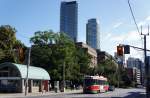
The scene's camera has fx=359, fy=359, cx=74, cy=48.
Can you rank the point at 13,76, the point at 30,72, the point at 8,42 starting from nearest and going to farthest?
the point at 13,76, the point at 30,72, the point at 8,42

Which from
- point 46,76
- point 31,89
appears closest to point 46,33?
point 46,76

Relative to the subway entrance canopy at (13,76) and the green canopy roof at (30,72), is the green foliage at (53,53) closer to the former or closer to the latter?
the green canopy roof at (30,72)

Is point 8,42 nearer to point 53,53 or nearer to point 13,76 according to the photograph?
point 53,53

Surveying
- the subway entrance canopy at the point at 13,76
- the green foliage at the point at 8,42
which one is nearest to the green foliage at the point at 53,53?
the green foliage at the point at 8,42

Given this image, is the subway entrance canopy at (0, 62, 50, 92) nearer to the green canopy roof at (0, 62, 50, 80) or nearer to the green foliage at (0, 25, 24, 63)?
the green canopy roof at (0, 62, 50, 80)

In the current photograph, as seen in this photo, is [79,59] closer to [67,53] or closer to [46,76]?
[67,53]

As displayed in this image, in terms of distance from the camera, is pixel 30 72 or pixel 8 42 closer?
pixel 30 72

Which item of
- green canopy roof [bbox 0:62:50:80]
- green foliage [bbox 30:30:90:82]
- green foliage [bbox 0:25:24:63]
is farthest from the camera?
green foliage [bbox 30:30:90:82]

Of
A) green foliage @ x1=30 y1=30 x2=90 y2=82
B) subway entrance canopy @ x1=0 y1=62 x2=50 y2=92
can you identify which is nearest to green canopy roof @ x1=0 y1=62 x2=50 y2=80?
subway entrance canopy @ x1=0 y1=62 x2=50 y2=92

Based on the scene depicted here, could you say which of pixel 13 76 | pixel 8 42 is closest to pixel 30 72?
pixel 13 76

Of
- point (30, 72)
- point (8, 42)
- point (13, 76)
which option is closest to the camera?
point (13, 76)

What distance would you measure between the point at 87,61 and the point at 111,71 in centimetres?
3195

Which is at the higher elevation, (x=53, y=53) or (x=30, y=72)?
(x=53, y=53)

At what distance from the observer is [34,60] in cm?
9206
